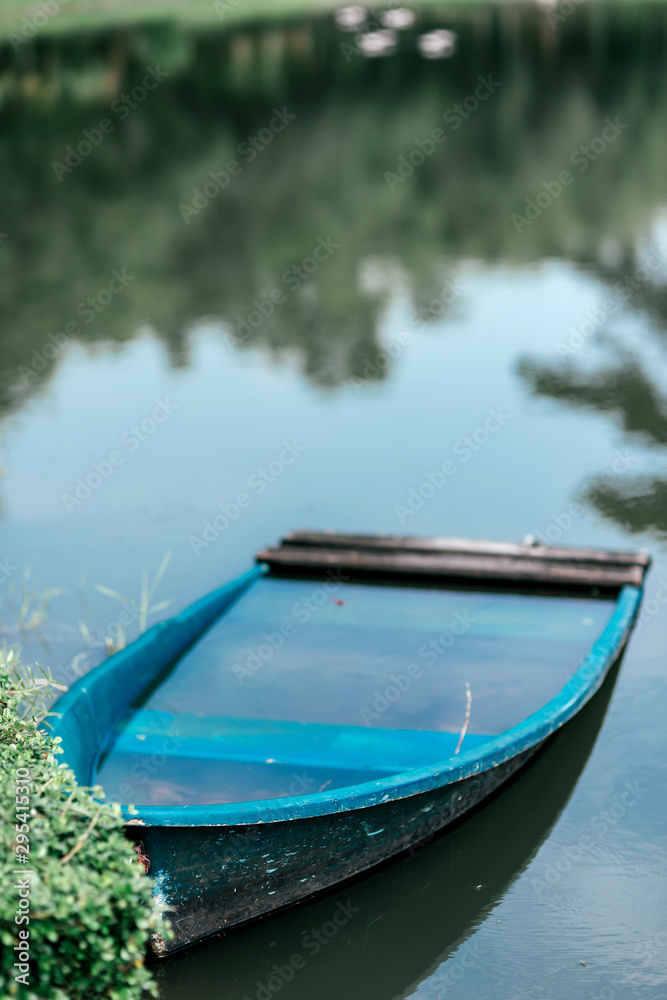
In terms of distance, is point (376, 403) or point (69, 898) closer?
point (69, 898)

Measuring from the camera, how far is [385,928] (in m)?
4.65

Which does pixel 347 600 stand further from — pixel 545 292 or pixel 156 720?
pixel 545 292

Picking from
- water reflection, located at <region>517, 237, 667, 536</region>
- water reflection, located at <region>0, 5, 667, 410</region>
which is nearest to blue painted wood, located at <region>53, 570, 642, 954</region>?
water reflection, located at <region>517, 237, 667, 536</region>

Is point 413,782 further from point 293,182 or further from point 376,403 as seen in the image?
point 293,182

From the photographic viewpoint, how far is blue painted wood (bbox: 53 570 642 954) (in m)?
4.11

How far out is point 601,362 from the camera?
10367 millimetres

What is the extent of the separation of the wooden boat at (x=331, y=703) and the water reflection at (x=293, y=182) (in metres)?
3.51

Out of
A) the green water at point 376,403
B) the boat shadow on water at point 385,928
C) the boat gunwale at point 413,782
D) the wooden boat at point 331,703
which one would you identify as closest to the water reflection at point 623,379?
the green water at point 376,403

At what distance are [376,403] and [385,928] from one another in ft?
19.3

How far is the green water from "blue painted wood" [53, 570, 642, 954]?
19 cm

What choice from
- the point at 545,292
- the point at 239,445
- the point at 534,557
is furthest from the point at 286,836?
the point at 545,292

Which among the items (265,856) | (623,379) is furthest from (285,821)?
(623,379)

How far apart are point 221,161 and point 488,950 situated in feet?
55.7

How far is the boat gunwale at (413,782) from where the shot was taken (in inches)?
159
